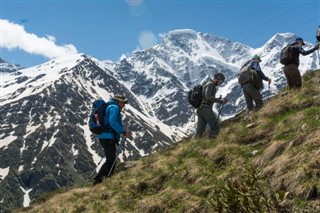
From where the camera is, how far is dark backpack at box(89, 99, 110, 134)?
14938 mm

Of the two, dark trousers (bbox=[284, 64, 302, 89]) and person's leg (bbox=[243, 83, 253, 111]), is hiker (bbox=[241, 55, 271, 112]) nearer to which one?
person's leg (bbox=[243, 83, 253, 111])

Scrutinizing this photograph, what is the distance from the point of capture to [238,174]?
959 centimetres

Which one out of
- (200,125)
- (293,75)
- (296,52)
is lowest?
(200,125)

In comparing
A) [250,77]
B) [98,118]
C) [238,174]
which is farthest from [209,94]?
[238,174]

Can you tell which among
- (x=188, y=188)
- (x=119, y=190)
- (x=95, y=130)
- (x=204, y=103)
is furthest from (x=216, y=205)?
(x=204, y=103)

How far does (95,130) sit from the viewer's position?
590 inches

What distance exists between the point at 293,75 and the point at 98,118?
27.1ft

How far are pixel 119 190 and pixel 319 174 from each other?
20.8ft

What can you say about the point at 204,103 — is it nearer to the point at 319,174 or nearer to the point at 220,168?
the point at 220,168

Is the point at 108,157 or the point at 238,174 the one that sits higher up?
the point at 108,157

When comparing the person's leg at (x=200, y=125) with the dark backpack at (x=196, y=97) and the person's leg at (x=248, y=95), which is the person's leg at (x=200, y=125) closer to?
the dark backpack at (x=196, y=97)

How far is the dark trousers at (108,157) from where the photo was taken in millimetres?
15070

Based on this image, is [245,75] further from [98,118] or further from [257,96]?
[98,118]

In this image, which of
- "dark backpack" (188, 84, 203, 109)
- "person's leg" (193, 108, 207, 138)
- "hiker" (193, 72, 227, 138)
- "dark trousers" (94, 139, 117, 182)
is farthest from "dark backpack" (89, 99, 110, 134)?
"person's leg" (193, 108, 207, 138)
